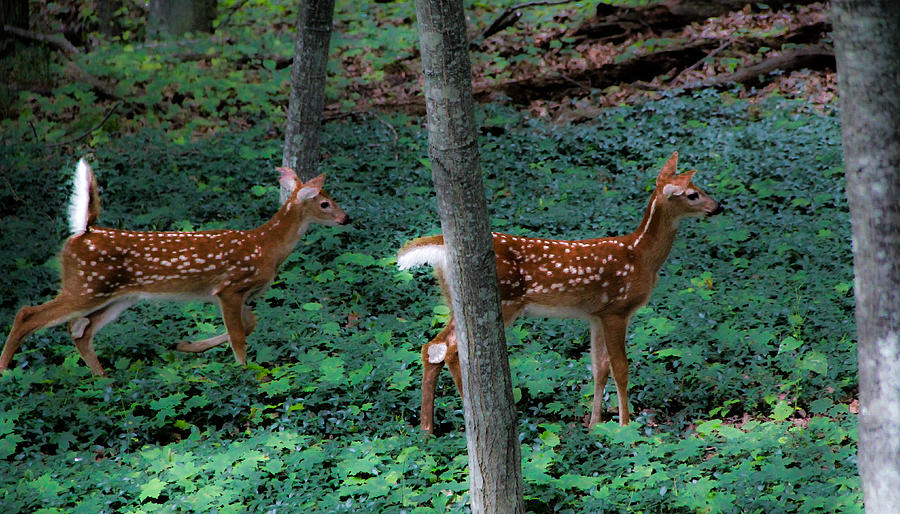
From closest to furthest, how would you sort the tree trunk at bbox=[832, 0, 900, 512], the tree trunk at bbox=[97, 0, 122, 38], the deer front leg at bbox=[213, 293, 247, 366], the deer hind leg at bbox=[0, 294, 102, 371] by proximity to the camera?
1. the tree trunk at bbox=[832, 0, 900, 512]
2. the deer hind leg at bbox=[0, 294, 102, 371]
3. the deer front leg at bbox=[213, 293, 247, 366]
4. the tree trunk at bbox=[97, 0, 122, 38]

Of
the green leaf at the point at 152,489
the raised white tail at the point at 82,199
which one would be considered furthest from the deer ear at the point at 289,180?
the green leaf at the point at 152,489

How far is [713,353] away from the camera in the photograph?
6.57m

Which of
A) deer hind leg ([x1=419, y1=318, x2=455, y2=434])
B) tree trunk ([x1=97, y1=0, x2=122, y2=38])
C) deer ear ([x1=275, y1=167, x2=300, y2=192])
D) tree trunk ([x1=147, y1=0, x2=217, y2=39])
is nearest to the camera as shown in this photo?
deer hind leg ([x1=419, y1=318, x2=455, y2=434])

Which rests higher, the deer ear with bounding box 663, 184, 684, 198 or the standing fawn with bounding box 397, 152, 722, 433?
the deer ear with bounding box 663, 184, 684, 198

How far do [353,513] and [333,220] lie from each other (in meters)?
3.33

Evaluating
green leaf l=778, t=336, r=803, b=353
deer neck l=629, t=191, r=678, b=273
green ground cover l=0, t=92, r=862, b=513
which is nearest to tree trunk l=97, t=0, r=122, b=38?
green ground cover l=0, t=92, r=862, b=513

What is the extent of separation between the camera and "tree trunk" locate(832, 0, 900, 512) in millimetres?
3438

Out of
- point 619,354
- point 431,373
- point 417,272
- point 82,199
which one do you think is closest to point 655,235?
point 619,354

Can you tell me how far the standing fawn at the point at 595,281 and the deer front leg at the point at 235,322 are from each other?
1805 millimetres

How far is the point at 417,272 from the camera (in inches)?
334

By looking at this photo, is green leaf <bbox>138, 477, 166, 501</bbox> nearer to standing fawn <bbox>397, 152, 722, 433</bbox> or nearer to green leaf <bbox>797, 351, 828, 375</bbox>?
standing fawn <bbox>397, 152, 722, 433</bbox>

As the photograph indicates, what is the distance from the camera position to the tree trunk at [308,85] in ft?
30.3

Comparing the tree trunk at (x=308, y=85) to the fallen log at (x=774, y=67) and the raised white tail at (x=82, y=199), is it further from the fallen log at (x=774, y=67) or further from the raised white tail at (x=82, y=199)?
the fallen log at (x=774, y=67)

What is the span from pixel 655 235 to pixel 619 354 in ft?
3.07
